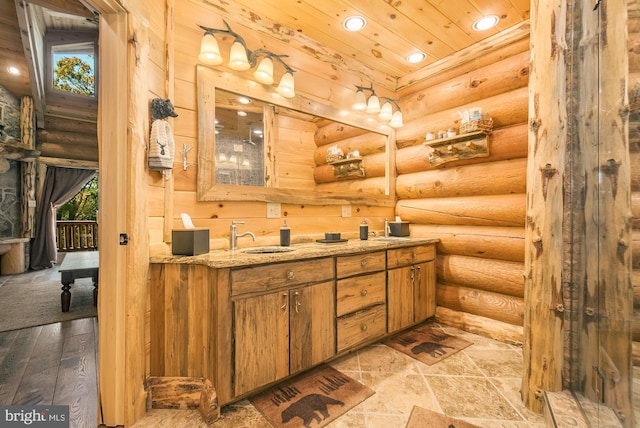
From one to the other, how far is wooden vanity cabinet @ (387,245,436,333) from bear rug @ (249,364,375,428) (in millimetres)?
727

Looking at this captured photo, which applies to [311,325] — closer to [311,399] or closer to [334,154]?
[311,399]

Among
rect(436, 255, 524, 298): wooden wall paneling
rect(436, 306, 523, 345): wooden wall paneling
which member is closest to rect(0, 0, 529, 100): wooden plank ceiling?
rect(436, 255, 524, 298): wooden wall paneling

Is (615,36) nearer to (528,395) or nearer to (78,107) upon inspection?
(528,395)

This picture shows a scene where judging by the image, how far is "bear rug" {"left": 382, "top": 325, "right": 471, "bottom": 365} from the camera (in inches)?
92.0

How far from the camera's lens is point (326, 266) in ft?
6.71

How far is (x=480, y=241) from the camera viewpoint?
276 cm

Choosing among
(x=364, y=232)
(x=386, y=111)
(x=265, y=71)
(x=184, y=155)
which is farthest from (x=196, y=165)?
(x=386, y=111)

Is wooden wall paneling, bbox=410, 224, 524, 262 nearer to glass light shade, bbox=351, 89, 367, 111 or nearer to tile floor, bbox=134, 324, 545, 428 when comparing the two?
tile floor, bbox=134, 324, 545, 428

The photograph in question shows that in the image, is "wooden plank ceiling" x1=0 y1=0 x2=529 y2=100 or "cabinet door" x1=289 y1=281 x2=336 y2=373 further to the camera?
"wooden plank ceiling" x1=0 y1=0 x2=529 y2=100

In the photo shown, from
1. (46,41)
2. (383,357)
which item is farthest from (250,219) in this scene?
(46,41)

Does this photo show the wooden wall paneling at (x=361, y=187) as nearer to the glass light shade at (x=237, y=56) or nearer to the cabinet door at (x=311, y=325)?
the cabinet door at (x=311, y=325)

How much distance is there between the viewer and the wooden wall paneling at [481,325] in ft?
8.30

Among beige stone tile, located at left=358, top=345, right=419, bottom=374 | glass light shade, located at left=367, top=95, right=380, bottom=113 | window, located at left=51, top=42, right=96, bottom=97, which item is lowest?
beige stone tile, located at left=358, top=345, right=419, bottom=374

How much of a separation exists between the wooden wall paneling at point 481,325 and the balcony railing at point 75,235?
8.90 meters
